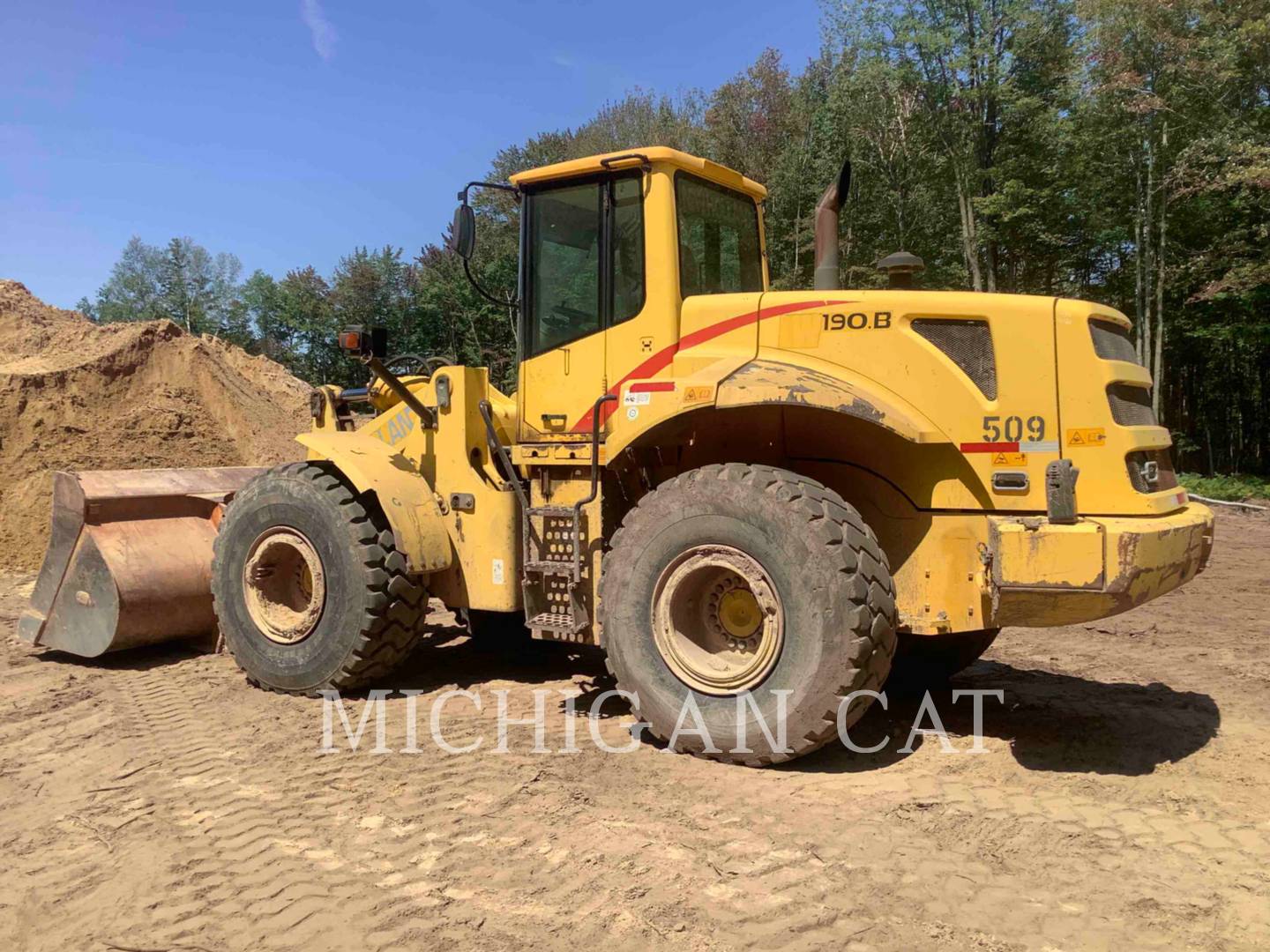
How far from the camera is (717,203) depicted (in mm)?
5148

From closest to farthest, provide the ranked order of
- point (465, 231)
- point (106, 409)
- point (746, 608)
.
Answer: point (746, 608)
point (465, 231)
point (106, 409)

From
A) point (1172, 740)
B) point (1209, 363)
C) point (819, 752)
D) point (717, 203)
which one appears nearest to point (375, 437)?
point (717, 203)

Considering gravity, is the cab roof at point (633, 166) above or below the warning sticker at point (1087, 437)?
above

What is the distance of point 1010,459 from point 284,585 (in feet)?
13.6

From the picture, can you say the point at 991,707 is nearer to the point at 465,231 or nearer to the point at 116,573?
the point at 465,231

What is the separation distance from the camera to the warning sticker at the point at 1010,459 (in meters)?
3.80

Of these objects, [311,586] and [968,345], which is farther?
[311,586]

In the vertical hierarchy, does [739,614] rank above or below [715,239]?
below

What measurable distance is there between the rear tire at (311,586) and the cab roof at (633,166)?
6.76ft

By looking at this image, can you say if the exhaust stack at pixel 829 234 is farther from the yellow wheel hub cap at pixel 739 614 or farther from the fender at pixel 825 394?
the yellow wheel hub cap at pixel 739 614

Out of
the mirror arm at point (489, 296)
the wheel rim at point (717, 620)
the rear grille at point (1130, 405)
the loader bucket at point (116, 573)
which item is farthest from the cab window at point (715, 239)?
the loader bucket at point (116, 573)

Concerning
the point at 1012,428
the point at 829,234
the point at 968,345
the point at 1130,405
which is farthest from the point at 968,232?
the point at 1012,428

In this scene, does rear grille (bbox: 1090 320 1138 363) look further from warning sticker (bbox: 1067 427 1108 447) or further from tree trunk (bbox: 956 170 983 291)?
tree trunk (bbox: 956 170 983 291)

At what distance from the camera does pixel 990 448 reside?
12.6 ft
